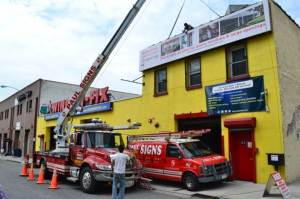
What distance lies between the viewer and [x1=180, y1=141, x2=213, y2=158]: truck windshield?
43.0ft

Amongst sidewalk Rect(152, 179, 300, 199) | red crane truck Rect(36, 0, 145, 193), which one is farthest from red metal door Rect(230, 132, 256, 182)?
red crane truck Rect(36, 0, 145, 193)

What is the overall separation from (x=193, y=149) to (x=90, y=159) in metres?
4.26

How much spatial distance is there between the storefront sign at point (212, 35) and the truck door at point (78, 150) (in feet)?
23.0

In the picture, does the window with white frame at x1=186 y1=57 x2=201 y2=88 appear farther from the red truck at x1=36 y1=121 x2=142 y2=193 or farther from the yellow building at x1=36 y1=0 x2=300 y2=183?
the red truck at x1=36 y1=121 x2=142 y2=193

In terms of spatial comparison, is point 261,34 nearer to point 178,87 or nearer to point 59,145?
point 178,87

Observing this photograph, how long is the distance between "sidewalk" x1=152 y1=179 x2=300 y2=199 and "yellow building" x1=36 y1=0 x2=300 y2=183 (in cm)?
79

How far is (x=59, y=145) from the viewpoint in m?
15.8

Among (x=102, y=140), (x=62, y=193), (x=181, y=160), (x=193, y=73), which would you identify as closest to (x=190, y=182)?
(x=181, y=160)

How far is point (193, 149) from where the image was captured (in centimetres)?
1340

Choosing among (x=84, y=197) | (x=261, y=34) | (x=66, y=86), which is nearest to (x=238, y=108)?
(x=261, y=34)

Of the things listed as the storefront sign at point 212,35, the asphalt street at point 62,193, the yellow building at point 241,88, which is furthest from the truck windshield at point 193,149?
the storefront sign at point 212,35

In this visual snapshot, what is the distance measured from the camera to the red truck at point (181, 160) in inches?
481

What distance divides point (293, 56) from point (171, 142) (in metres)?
7.43

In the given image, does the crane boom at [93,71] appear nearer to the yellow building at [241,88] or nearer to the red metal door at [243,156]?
the yellow building at [241,88]
